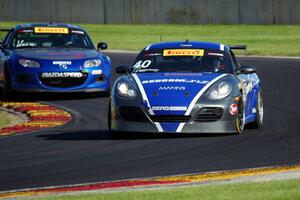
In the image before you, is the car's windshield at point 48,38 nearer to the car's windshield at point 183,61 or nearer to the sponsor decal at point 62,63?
the sponsor decal at point 62,63

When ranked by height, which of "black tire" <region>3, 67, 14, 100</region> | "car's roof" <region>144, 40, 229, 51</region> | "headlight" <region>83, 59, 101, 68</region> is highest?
"car's roof" <region>144, 40, 229, 51</region>

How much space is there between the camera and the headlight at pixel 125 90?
1324 centimetres

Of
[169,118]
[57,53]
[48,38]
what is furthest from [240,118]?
[48,38]

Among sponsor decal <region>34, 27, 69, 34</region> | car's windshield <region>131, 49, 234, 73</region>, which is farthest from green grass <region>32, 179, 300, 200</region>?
sponsor decal <region>34, 27, 69, 34</region>

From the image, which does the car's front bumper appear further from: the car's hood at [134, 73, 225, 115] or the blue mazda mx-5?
the blue mazda mx-5

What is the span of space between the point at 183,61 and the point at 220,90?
129 centimetres

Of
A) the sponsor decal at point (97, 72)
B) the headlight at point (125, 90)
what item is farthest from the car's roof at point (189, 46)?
the sponsor decal at point (97, 72)

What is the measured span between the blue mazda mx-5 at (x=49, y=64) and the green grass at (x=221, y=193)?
417 inches

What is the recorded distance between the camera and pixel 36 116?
1677 centimetres

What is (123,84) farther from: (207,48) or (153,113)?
(207,48)

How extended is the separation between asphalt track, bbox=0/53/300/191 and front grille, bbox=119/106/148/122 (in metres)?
0.26

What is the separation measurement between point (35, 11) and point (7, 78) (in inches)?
987

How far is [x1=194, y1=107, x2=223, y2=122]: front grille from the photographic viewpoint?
1302cm

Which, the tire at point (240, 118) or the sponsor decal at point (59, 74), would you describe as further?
the sponsor decal at point (59, 74)
